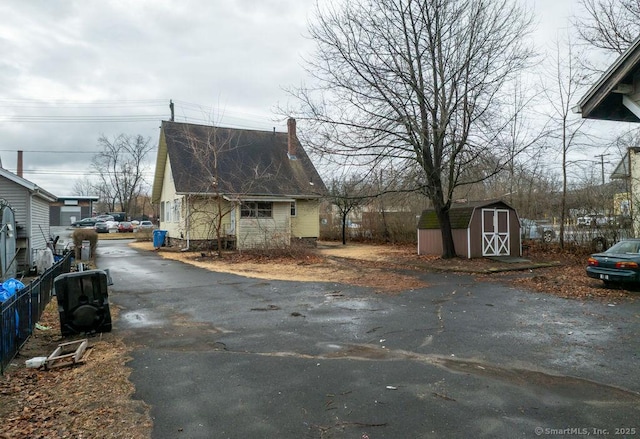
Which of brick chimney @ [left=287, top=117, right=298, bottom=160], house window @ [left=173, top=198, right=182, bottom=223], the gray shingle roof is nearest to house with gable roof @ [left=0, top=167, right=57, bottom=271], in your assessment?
the gray shingle roof

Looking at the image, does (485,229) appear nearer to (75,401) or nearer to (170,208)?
(75,401)

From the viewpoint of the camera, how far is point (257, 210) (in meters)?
24.6

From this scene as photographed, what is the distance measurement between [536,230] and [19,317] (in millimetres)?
24747

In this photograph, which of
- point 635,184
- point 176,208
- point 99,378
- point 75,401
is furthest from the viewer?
point 176,208

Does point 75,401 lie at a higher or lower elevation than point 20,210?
lower

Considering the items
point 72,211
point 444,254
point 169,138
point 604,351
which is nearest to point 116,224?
point 72,211

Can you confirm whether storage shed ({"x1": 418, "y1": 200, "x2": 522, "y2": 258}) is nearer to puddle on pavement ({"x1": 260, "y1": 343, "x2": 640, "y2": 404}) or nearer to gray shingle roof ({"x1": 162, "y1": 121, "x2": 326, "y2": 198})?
gray shingle roof ({"x1": 162, "y1": 121, "x2": 326, "y2": 198})

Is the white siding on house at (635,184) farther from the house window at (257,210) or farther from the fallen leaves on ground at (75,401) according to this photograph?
the fallen leaves on ground at (75,401)

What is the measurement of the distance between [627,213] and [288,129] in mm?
19771

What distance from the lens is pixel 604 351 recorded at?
20.7 ft

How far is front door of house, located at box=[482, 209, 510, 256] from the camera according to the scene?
19.9 metres

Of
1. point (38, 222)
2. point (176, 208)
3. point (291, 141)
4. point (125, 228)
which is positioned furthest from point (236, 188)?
point (125, 228)

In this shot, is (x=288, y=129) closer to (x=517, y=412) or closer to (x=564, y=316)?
(x=564, y=316)

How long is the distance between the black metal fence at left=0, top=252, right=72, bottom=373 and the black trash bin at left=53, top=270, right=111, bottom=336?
0.49 metres
